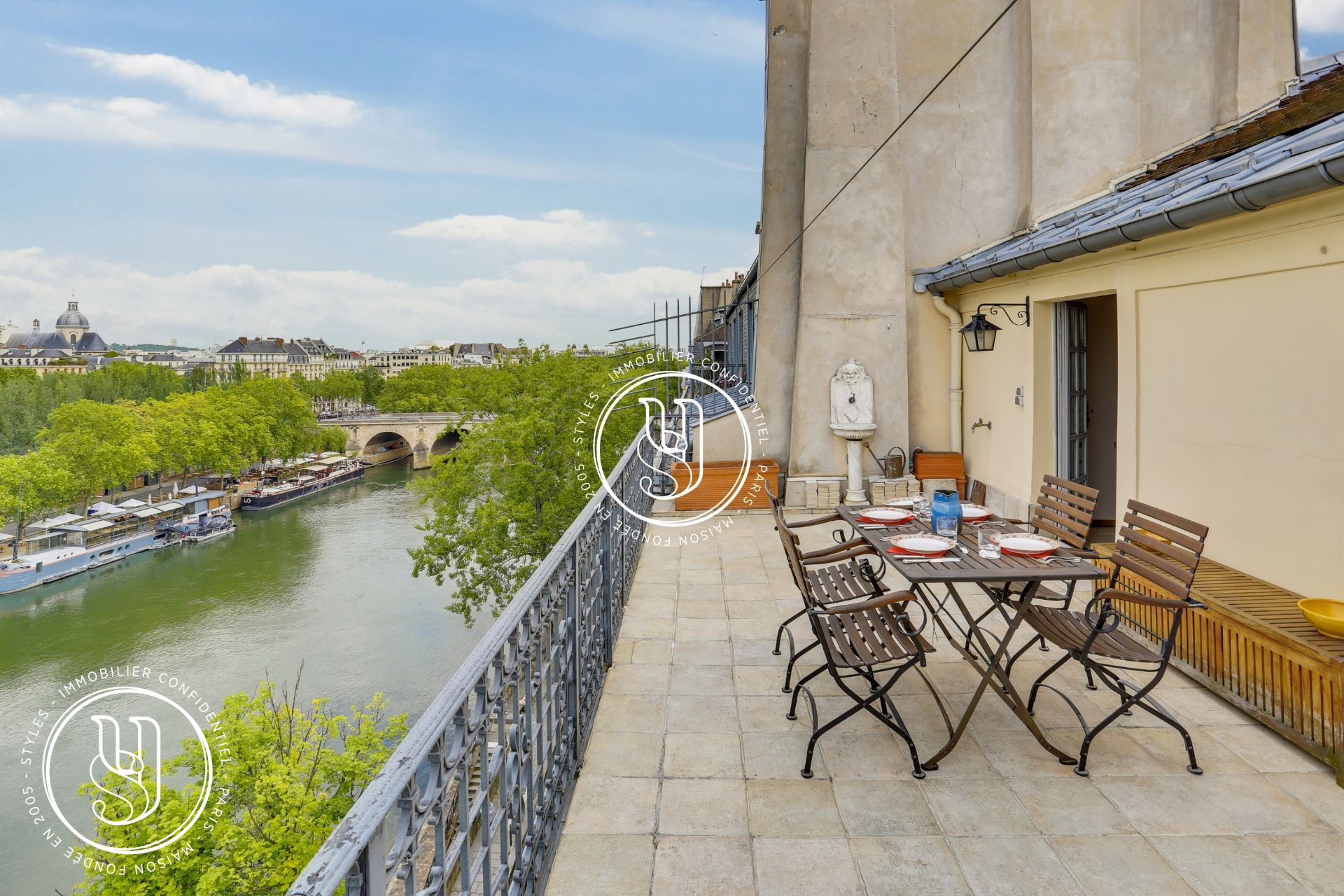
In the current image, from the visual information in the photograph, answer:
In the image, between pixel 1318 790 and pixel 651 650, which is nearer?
pixel 1318 790

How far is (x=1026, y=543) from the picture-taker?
9.93 ft

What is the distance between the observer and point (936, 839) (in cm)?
228

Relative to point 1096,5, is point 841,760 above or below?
below

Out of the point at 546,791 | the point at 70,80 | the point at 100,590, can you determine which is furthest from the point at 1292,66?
the point at 70,80

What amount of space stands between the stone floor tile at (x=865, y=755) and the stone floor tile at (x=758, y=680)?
1.42ft

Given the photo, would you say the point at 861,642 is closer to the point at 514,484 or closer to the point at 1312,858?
the point at 1312,858

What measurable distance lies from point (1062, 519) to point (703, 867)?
247cm

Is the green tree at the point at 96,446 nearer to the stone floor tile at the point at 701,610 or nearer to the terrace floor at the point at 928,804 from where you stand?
the stone floor tile at the point at 701,610

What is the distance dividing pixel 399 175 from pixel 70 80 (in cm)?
2241

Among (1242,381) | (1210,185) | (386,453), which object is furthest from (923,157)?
(386,453)

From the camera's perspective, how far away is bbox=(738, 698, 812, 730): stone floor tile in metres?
3.04

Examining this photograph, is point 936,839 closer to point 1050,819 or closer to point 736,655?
point 1050,819

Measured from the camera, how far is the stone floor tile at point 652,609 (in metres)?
4.44

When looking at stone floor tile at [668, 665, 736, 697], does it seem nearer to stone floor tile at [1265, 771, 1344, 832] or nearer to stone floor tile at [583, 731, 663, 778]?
stone floor tile at [583, 731, 663, 778]
